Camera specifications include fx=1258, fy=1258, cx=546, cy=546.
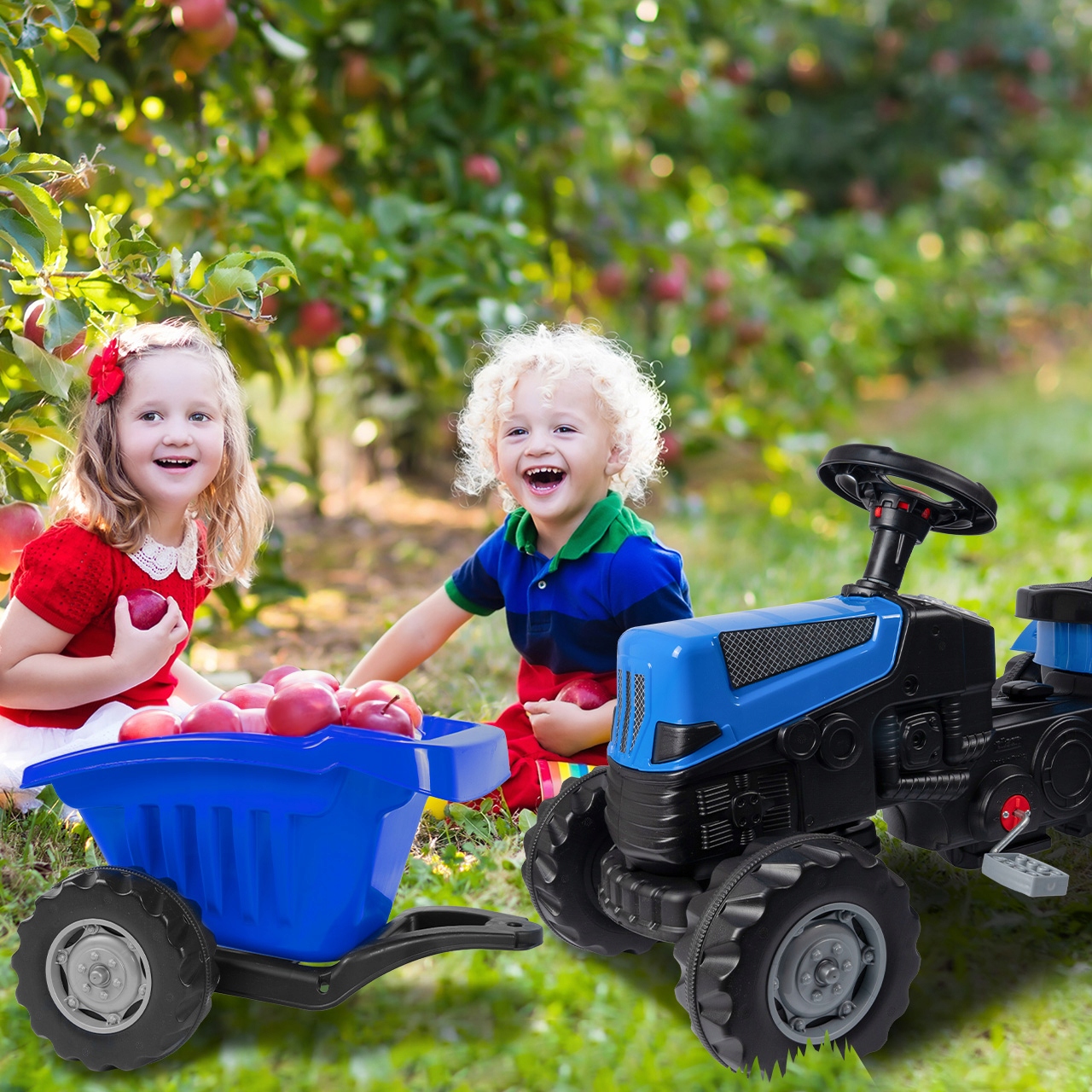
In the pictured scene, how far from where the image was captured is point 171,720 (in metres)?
1.92

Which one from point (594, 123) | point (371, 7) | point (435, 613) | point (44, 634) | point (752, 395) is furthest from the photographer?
point (752, 395)

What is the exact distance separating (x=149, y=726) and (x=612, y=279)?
3.34 m

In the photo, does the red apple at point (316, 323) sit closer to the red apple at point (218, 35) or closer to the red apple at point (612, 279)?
the red apple at point (218, 35)

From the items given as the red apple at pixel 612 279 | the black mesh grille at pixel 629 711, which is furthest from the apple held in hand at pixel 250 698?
the red apple at pixel 612 279

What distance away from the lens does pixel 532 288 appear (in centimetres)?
386

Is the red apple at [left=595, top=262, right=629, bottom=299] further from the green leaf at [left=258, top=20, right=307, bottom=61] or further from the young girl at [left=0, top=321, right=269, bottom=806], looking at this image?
the young girl at [left=0, top=321, right=269, bottom=806]

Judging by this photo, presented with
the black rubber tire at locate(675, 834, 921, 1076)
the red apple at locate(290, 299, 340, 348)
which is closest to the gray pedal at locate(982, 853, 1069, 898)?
the black rubber tire at locate(675, 834, 921, 1076)

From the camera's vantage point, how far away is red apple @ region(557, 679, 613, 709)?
94.7 inches

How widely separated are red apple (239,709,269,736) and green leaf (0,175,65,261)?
879 mm

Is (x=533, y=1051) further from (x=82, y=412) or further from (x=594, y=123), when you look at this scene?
(x=594, y=123)

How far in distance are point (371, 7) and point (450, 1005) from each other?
309cm

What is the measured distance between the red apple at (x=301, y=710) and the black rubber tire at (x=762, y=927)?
58 centimetres

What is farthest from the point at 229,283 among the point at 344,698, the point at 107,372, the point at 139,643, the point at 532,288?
the point at 532,288

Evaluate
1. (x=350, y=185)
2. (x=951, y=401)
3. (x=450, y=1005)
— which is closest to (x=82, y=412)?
(x=450, y=1005)
